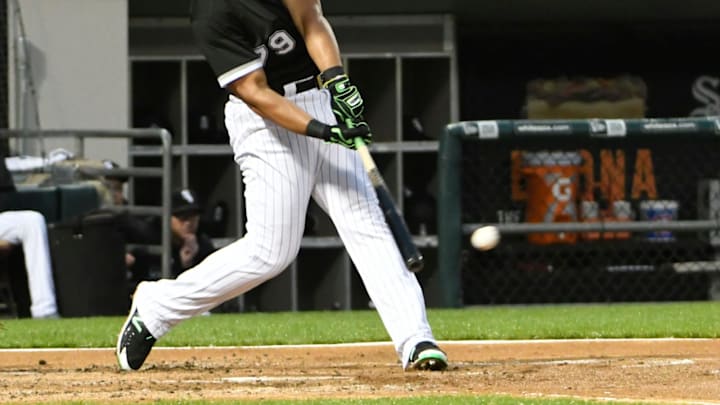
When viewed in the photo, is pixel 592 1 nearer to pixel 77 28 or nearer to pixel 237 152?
pixel 77 28

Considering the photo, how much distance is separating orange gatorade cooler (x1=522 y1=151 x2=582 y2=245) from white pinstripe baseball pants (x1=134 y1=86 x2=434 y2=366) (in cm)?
774

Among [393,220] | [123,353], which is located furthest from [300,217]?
[123,353]

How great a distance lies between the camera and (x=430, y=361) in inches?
256

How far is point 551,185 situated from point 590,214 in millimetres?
429

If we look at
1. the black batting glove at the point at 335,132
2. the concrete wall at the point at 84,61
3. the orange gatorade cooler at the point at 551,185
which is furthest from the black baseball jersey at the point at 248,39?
the concrete wall at the point at 84,61

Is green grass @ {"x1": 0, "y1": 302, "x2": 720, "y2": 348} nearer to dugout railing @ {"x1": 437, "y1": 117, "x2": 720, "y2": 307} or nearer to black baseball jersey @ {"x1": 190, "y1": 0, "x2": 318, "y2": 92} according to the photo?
black baseball jersey @ {"x1": 190, "y1": 0, "x2": 318, "y2": 92}

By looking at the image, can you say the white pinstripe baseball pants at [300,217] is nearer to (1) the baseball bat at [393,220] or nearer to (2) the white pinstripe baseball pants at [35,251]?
(1) the baseball bat at [393,220]

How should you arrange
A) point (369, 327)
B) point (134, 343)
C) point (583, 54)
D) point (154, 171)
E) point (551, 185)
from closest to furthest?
point (134, 343)
point (369, 327)
point (154, 171)
point (551, 185)
point (583, 54)

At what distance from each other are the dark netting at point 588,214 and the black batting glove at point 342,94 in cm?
786

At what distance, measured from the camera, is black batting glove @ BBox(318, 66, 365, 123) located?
21.0 feet

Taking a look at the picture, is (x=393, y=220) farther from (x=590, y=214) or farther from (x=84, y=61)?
(x=84, y=61)

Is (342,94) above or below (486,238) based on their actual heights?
above

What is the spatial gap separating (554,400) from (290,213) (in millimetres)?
1665

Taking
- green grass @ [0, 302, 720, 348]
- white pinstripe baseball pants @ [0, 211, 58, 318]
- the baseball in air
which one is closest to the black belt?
the baseball in air
